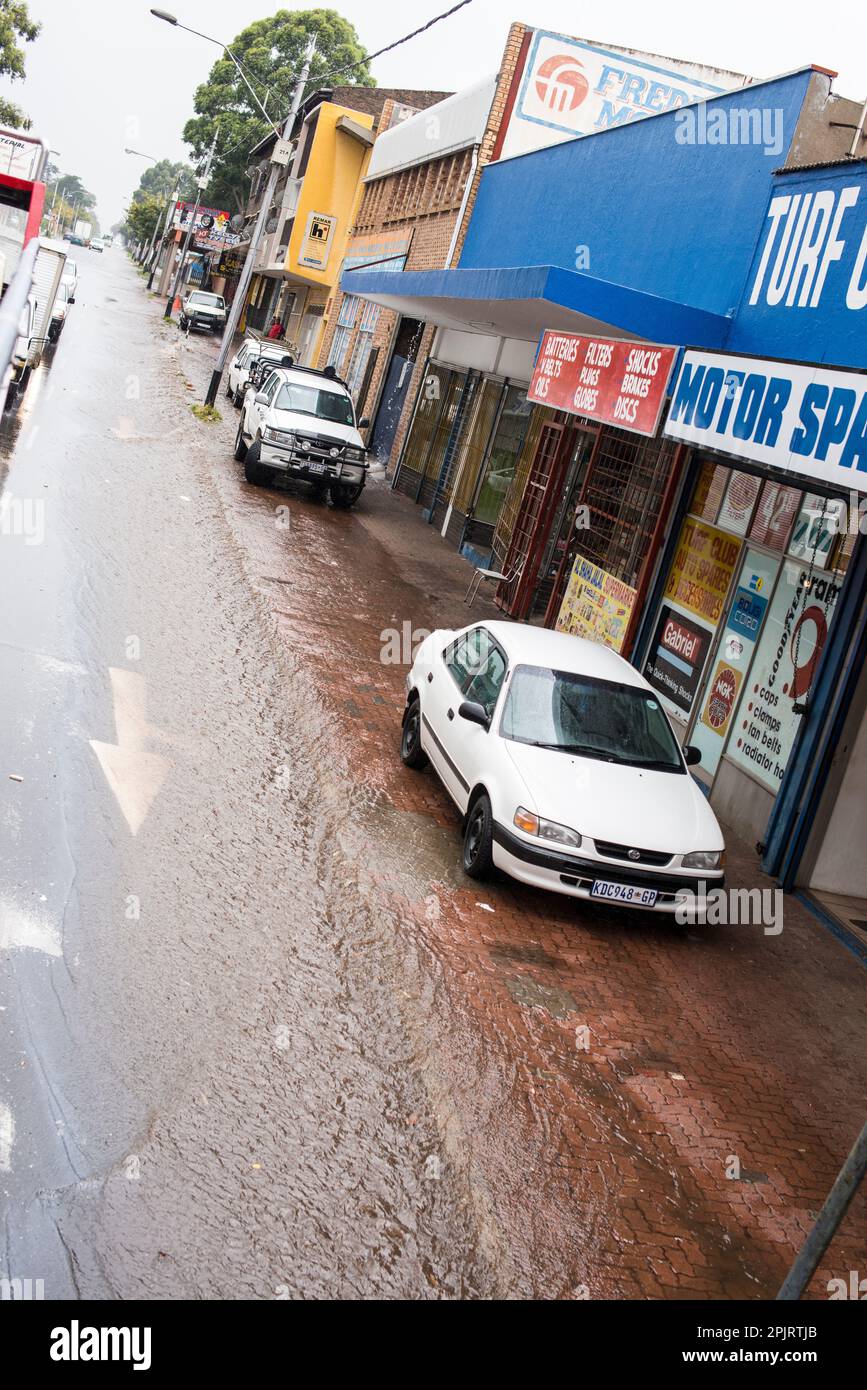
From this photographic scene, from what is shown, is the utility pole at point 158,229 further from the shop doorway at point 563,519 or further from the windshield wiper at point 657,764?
the windshield wiper at point 657,764

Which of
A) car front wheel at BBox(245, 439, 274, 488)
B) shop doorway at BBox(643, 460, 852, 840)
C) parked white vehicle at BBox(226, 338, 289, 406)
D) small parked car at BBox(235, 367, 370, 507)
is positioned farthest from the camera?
parked white vehicle at BBox(226, 338, 289, 406)

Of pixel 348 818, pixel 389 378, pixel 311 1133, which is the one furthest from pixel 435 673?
pixel 389 378

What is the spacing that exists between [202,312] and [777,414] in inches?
2115

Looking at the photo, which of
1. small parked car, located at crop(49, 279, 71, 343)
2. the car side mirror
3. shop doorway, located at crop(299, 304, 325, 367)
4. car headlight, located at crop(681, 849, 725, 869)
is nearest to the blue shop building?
car headlight, located at crop(681, 849, 725, 869)

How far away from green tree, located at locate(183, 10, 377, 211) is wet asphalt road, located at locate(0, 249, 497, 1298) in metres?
69.3

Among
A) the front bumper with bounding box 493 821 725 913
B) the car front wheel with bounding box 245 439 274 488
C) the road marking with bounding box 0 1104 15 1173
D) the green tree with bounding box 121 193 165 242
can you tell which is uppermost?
the green tree with bounding box 121 193 165 242

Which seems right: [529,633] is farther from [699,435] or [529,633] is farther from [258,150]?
[258,150]

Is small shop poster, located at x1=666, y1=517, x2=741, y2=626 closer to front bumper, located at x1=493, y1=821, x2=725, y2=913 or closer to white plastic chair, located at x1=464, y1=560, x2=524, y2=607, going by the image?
white plastic chair, located at x1=464, y1=560, x2=524, y2=607

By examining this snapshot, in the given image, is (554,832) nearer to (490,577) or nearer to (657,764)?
(657,764)

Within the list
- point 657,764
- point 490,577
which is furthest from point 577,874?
point 490,577

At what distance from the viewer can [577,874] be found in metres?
8.41

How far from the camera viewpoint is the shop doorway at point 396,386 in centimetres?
3020

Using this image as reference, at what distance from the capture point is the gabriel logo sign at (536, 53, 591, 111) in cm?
2447

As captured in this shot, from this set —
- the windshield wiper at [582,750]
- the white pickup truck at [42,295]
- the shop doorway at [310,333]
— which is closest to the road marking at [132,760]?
the windshield wiper at [582,750]
